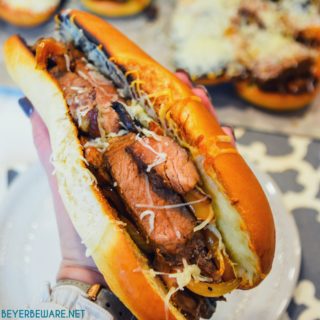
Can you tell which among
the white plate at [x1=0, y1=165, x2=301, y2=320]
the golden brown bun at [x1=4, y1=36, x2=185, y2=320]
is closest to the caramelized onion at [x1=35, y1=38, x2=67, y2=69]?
the golden brown bun at [x1=4, y1=36, x2=185, y2=320]

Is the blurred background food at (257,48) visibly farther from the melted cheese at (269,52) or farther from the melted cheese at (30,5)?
the melted cheese at (30,5)

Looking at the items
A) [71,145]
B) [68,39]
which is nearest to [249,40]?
[68,39]

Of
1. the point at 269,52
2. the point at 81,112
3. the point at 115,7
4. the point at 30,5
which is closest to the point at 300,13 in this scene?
the point at 269,52

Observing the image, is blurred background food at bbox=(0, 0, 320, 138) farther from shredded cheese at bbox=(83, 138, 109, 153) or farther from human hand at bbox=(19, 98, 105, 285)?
shredded cheese at bbox=(83, 138, 109, 153)

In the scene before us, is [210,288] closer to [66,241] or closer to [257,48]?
[66,241]

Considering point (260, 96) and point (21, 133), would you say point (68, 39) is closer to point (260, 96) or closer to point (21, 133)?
point (21, 133)

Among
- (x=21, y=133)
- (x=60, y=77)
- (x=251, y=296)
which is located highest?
(x=60, y=77)
